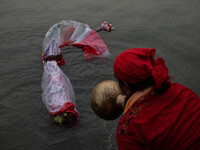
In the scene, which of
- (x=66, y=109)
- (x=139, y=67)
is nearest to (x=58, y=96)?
(x=66, y=109)

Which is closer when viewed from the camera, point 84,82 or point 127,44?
point 84,82

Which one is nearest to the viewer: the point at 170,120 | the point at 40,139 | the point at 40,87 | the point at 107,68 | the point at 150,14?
the point at 170,120

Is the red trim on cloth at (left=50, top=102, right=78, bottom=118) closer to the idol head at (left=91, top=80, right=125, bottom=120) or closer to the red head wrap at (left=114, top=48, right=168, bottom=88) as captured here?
the idol head at (left=91, top=80, right=125, bottom=120)

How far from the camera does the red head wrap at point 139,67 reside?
4.64 feet

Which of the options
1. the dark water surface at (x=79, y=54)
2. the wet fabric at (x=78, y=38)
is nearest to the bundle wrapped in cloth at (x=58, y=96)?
the dark water surface at (x=79, y=54)

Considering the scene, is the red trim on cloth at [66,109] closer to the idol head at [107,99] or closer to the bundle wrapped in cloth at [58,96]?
the bundle wrapped in cloth at [58,96]

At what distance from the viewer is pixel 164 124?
1411 mm

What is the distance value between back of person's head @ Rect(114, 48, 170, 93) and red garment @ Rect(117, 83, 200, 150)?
0.10 m

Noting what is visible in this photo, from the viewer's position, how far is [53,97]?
3174mm

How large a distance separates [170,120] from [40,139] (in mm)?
2001

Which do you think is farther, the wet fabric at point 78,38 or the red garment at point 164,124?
the wet fabric at point 78,38

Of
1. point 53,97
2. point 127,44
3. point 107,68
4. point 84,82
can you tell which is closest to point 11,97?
point 53,97

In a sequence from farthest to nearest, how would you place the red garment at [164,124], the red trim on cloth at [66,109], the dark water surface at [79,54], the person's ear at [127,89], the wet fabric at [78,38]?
the wet fabric at [78,38] < the dark water surface at [79,54] < the red trim on cloth at [66,109] < the person's ear at [127,89] < the red garment at [164,124]

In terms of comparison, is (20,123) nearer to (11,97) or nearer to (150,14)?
(11,97)
